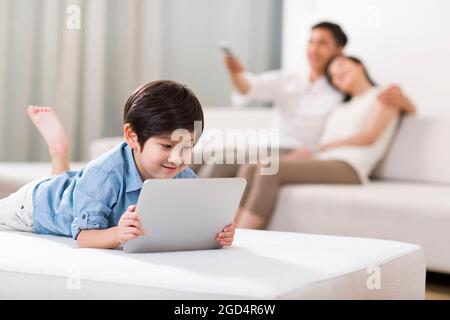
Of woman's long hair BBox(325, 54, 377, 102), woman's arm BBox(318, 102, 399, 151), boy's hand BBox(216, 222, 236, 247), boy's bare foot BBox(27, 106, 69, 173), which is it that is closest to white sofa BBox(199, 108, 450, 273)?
woman's arm BBox(318, 102, 399, 151)

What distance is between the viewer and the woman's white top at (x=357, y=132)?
3074 millimetres

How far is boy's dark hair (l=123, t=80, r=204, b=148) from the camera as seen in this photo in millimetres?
1689

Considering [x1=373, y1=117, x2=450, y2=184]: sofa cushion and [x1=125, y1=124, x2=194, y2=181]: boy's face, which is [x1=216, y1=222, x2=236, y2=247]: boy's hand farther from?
[x1=373, y1=117, x2=450, y2=184]: sofa cushion

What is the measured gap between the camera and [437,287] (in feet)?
8.48

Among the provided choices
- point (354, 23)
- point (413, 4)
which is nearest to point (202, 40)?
point (354, 23)

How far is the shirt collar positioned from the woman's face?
5.50 feet

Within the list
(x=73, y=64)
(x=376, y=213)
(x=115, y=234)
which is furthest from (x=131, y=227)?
(x=73, y=64)

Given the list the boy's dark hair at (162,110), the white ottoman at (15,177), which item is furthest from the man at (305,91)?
the boy's dark hair at (162,110)

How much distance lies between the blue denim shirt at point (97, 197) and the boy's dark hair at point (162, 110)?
0.26ft

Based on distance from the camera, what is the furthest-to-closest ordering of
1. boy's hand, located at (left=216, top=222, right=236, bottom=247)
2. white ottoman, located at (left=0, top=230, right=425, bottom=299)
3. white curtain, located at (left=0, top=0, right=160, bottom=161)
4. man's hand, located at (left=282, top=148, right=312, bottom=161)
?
white curtain, located at (left=0, top=0, right=160, bottom=161)
man's hand, located at (left=282, top=148, right=312, bottom=161)
boy's hand, located at (left=216, top=222, right=236, bottom=247)
white ottoman, located at (left=0, top=230, right=425, bottom=299)

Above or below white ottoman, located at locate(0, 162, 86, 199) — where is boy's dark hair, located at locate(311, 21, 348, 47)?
above

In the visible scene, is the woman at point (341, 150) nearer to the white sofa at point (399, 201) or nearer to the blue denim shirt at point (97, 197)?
the white sofa at point (399, 201)

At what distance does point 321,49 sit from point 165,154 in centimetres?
187

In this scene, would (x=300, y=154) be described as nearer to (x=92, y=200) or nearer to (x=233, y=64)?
(x=233, y=64)
